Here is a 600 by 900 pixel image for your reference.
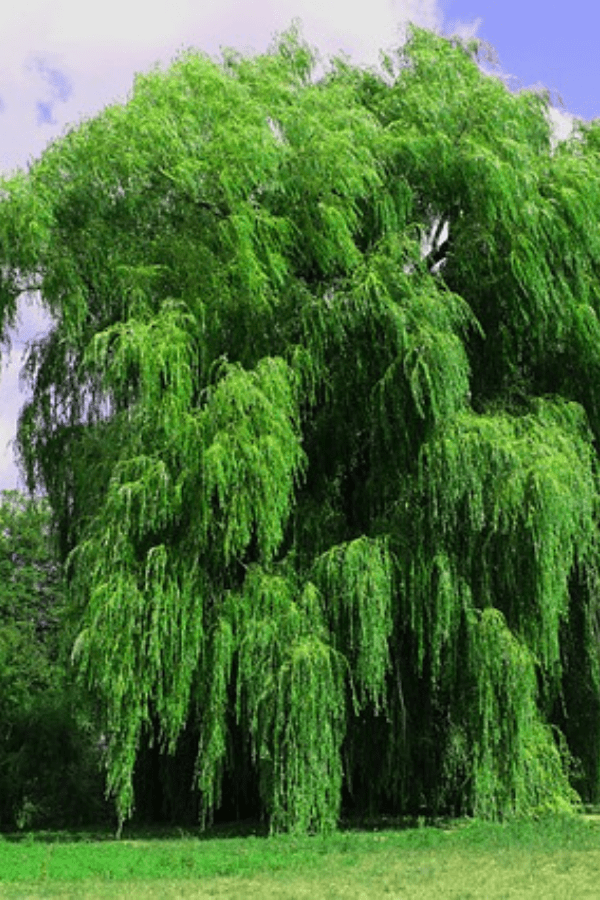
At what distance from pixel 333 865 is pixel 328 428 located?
5.39m

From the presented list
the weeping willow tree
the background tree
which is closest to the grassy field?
the weeping willow tree

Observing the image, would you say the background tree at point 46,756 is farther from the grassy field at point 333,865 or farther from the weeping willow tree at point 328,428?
the grassy field at point 333,865

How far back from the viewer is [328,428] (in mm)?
13703

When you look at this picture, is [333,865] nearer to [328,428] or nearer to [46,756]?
[328,428]

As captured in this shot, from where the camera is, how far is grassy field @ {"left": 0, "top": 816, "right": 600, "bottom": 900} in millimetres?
8484

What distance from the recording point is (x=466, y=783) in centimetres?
1247

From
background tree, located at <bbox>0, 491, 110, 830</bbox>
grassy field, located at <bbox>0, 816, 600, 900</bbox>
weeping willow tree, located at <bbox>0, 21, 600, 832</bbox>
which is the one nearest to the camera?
grassy field, located at <bbox>0, 816, 600, 900</bbox>

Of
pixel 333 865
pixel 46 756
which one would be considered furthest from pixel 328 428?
pixel 46 756

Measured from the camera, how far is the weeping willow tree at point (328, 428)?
1180cm

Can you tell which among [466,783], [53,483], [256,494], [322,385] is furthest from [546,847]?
[53,483]

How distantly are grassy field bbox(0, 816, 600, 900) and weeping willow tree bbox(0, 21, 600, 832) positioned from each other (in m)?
0.57

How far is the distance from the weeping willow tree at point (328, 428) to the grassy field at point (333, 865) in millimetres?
574

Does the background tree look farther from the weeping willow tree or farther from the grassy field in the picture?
the grassy field

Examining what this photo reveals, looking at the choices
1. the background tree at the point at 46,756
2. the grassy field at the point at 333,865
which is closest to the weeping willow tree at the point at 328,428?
the grassy field at the point at 333,865
